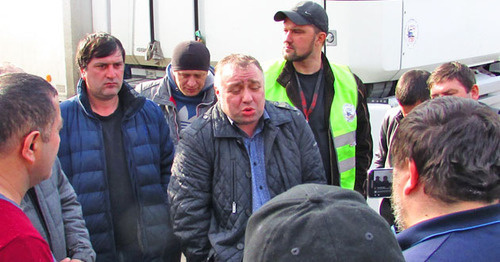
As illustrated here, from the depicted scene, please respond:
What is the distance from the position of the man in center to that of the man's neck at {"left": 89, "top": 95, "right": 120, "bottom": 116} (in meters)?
0.62

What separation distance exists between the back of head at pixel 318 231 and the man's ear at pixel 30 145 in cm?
85

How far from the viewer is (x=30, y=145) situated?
4.91ft

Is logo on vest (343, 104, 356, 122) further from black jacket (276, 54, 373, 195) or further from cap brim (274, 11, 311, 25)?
cap brim (274, 11, 311, 25)

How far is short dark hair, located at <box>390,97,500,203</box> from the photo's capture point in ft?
4.22

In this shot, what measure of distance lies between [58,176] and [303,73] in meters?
1.53

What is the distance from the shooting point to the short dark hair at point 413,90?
3.11m

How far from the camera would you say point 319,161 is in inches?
94.5

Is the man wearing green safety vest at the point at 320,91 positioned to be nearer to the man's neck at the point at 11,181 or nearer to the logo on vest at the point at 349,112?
the logo on vest at the point at 349,112

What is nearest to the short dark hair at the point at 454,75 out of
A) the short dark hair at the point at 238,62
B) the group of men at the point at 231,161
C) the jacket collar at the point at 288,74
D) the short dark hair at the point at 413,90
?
the group of men at the point at 231,161

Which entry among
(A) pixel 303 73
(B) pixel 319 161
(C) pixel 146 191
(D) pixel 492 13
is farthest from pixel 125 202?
(D) pixel 492 13

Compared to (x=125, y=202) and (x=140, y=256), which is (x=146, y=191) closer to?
(x=125, y=202)

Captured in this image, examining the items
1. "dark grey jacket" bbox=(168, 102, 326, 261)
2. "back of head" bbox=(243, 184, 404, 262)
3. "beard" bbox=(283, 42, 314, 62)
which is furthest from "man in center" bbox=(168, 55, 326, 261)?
"back of head" bbox=(243, 184, 404, 262)

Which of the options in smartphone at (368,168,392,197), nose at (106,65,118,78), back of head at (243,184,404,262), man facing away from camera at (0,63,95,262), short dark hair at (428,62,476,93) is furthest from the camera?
short dark hair at (428,62,476,93)

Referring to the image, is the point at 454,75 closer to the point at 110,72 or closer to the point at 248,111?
the point at 248,111
